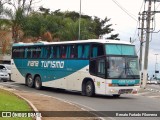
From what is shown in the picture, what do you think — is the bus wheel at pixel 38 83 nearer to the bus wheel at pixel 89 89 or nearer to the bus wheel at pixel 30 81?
the bus wheel at pixel 30 81

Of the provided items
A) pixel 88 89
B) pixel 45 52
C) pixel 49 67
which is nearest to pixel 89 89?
pixel 88 89

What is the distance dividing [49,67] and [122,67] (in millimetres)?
6307

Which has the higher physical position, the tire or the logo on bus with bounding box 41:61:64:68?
the logo on bus with bounding box 41:61:64:68

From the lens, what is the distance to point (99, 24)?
8269 centimetres

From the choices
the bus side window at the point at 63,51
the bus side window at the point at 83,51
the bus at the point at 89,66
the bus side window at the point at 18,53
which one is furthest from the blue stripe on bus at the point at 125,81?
the bus side window at the point at 18,53

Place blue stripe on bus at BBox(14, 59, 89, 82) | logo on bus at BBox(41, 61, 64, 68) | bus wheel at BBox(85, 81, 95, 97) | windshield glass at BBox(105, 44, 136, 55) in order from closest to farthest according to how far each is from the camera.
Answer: windshield glass at BBox(105, 44, 136, 55)
bus wheel at BBox(85, 81, 95, 97)
blue stripe on bus at BBox(14, 59, 89, 82)
logo on bus at BBox(41, 61, 64, 68)

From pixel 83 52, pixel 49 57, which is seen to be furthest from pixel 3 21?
pixel 83 52

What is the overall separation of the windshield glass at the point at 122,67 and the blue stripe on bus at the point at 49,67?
1.76 m

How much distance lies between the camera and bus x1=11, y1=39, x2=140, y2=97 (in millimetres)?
24172

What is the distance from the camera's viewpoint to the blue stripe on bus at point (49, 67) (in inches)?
1041

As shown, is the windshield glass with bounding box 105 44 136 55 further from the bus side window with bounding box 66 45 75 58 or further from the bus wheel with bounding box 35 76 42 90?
the bus wheel with bounding box 35 76 42 90

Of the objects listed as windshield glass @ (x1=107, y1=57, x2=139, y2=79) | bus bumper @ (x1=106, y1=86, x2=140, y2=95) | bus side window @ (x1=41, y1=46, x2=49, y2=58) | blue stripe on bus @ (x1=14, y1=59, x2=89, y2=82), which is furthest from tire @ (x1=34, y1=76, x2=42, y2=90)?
windshield glass @ (x1=107, y1=57, x2=139, y2=79)

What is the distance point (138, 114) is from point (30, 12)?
44407mm

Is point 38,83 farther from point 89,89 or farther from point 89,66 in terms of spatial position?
point 89,66
